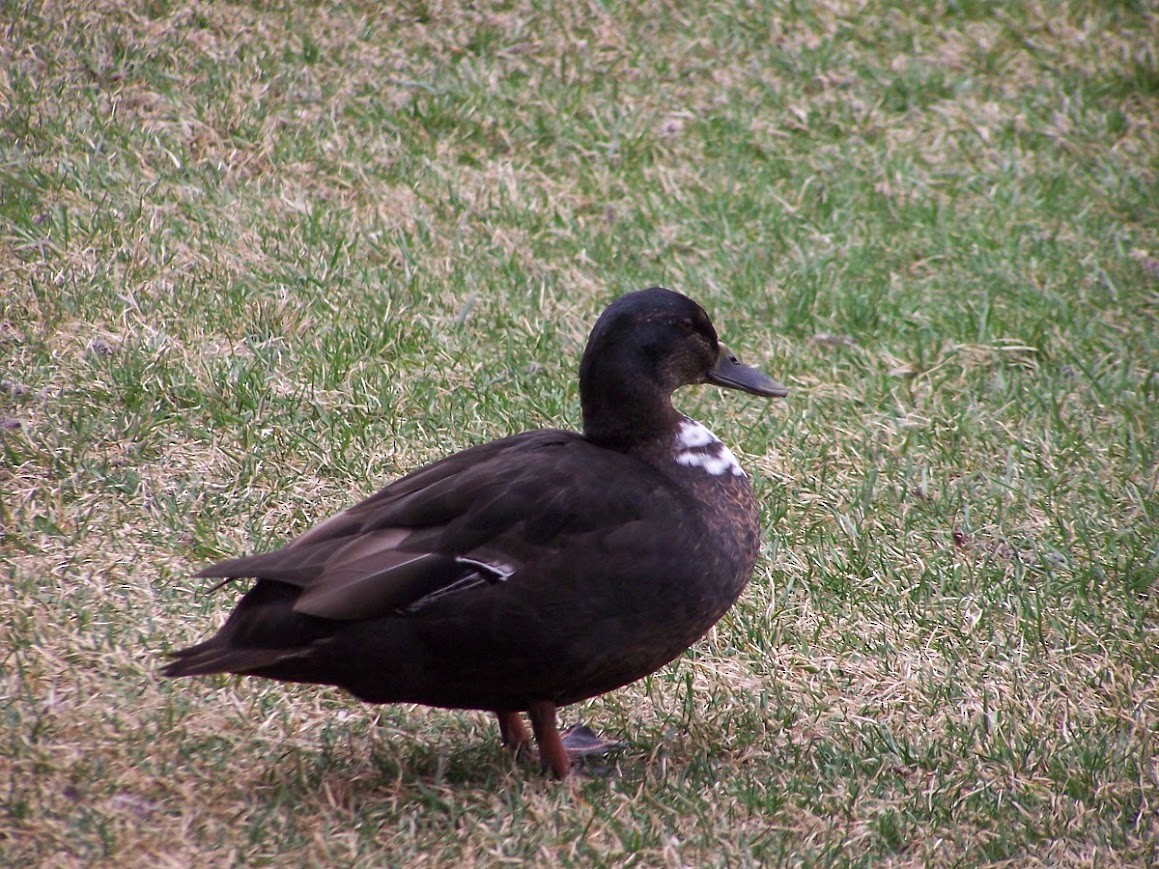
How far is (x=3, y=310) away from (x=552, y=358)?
6.48ft

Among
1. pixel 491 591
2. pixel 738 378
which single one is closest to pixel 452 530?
pixel 491 591

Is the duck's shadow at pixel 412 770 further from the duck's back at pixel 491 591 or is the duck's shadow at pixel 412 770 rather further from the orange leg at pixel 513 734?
the duck's back at pixel 491 591

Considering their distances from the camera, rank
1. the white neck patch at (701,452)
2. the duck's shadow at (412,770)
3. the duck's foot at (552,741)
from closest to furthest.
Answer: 1. the duck's shadow at (412,770)
2. the duck's foot at (552,741)
3. the white neck patch at (701,452)

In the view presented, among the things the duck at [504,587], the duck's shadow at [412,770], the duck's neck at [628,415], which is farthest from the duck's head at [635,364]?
the duck's shadow at [412,770]

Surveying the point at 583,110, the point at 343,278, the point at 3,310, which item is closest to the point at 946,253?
the point at 583,110

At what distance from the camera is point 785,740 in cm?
353

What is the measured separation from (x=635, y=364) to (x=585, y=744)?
957 mm

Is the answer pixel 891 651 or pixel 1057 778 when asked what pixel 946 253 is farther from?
pixel 1057 778

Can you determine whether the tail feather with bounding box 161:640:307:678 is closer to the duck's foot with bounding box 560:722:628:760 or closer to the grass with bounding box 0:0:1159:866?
the grass with bounding box 0:0:1159:866

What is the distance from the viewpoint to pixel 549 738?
10.8ft

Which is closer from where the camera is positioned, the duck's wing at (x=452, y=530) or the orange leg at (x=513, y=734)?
the duck's wing at (x=452, y=530)

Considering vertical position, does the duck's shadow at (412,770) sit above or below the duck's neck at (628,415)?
below

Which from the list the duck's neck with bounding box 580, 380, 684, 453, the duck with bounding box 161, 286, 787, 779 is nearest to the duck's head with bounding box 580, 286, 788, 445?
the duck's neck with bounding box 580, 380, 684, 453

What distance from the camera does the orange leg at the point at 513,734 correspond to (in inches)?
134
